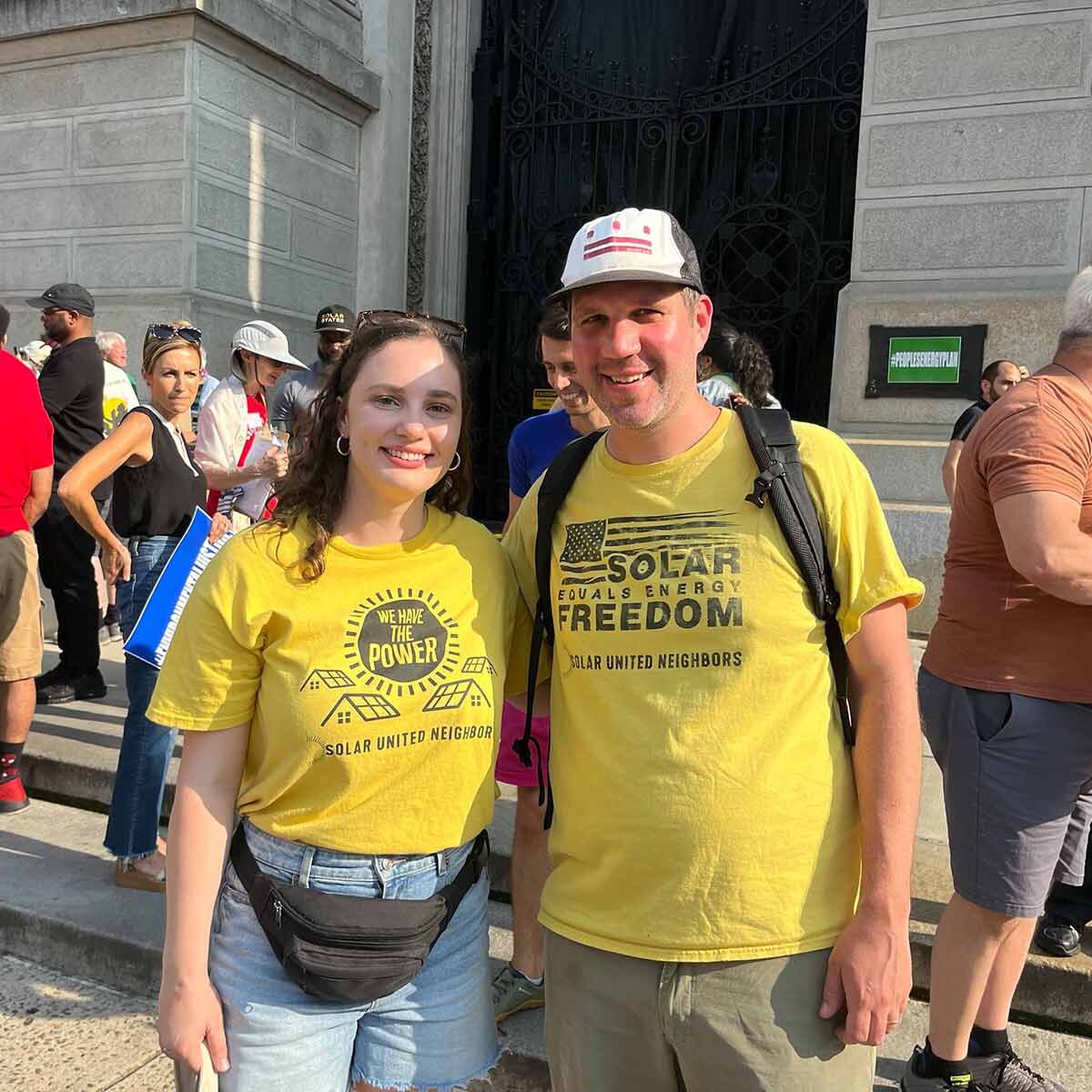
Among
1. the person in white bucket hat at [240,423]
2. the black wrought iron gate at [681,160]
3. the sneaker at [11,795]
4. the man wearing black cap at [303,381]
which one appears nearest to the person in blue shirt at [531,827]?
the person in white bucket hat at [240,423]

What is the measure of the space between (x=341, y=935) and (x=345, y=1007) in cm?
17

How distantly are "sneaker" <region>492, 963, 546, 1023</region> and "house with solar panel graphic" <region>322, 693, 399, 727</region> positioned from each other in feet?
5.06

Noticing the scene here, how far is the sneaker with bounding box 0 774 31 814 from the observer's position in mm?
4258

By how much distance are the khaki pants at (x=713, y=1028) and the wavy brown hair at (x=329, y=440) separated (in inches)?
34.8

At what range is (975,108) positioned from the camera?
21.0ft

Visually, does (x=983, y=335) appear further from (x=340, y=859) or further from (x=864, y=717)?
(x=340, y=859)

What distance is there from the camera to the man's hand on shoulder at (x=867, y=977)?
154 centimetres

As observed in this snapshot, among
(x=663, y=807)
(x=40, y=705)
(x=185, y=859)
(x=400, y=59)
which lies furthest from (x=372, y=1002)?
(x=400, y=59)

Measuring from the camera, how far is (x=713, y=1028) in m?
1.56

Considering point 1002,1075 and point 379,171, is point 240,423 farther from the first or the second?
point 379,171

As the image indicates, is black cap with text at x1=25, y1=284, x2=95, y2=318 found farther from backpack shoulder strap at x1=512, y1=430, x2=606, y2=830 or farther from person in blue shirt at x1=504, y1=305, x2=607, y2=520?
backpack shoulder strap at x1=512, y1=430, x2=606, y2=830

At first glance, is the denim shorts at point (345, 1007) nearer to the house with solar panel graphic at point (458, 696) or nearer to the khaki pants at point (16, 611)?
the house with solar panel graphic at point (458, 696)

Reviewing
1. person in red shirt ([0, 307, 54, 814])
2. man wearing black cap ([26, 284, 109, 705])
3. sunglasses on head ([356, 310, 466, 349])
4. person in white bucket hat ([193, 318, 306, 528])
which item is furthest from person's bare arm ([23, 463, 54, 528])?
sunglasses on head ([356, 310, 466, 349])

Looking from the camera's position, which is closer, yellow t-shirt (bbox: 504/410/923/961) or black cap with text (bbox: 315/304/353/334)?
yellow t-shirt (bbox: 504/410/923/961)
